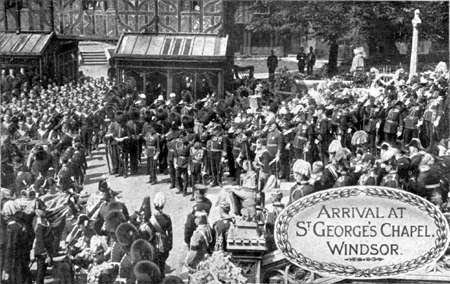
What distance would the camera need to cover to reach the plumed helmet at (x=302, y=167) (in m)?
9.20

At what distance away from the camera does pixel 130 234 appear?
859 cm

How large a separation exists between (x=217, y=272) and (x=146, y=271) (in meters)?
0.85

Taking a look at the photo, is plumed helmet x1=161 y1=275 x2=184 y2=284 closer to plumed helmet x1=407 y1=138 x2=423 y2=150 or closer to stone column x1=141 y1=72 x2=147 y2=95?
stone column x1=141 y1=72 x2=147 y2=95

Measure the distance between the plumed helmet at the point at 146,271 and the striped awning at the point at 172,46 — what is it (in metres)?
2.66

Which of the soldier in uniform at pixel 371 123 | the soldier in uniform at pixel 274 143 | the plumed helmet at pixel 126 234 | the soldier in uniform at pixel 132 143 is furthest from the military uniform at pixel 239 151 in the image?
the plumed helmet at pixel 126 234

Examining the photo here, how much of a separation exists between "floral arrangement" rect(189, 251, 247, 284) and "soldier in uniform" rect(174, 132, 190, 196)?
97 cm

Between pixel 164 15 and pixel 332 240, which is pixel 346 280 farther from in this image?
pixel 164 15

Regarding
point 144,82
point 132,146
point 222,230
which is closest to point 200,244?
point 222,230

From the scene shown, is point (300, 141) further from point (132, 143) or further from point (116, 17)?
point (116, 17)

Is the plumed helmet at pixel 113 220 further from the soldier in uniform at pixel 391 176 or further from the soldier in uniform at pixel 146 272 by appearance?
the soldier in uniform at pixel 391 176

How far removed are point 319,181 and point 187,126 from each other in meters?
1.88

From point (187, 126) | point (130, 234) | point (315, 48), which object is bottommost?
point (130, 234)

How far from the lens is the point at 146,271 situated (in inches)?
333

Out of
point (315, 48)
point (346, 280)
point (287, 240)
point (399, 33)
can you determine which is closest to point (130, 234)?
point (287, 240)
